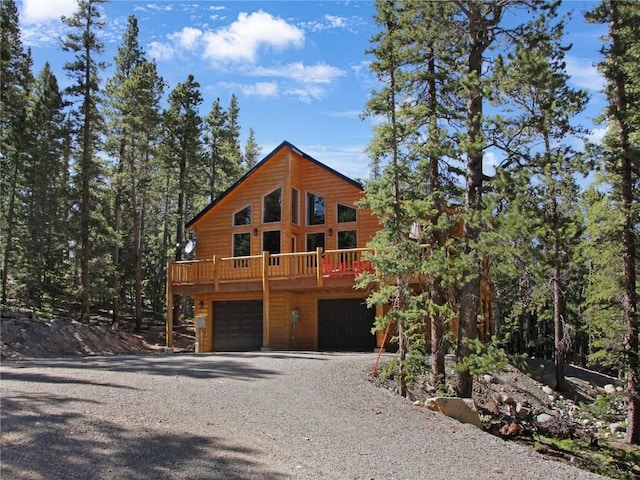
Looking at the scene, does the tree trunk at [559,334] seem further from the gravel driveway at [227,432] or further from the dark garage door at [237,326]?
the dark garage door at [237,326]

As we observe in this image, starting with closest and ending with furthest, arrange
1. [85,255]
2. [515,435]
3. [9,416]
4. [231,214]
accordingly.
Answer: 1. [9,416]
2. [515,435]
3. [231,214]
4. [85,255]

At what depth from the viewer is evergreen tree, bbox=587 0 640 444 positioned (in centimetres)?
1320

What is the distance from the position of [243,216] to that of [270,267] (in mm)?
3619

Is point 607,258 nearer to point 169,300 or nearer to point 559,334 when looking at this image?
point 559,334

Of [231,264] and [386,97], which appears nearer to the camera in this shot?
[386,97]

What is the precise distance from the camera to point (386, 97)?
38.5 feet

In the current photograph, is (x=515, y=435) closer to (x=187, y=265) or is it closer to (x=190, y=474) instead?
(x=190, y=474)

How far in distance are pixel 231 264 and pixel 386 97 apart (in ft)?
35.6

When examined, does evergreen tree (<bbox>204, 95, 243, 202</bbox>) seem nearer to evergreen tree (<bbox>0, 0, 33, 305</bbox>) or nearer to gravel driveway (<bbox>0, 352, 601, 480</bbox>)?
evergreen tree (<bbox>0, 0, 33, 305</bbox>)

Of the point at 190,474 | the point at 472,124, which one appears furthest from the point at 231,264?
the point at 190,474

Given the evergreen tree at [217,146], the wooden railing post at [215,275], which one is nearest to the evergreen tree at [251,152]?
the evergreen tree at [217,146]

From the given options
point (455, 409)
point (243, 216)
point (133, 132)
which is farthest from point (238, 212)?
point (455, 409)

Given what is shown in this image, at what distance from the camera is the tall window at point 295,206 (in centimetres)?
2156

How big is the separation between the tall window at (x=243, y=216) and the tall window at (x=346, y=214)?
386cm
